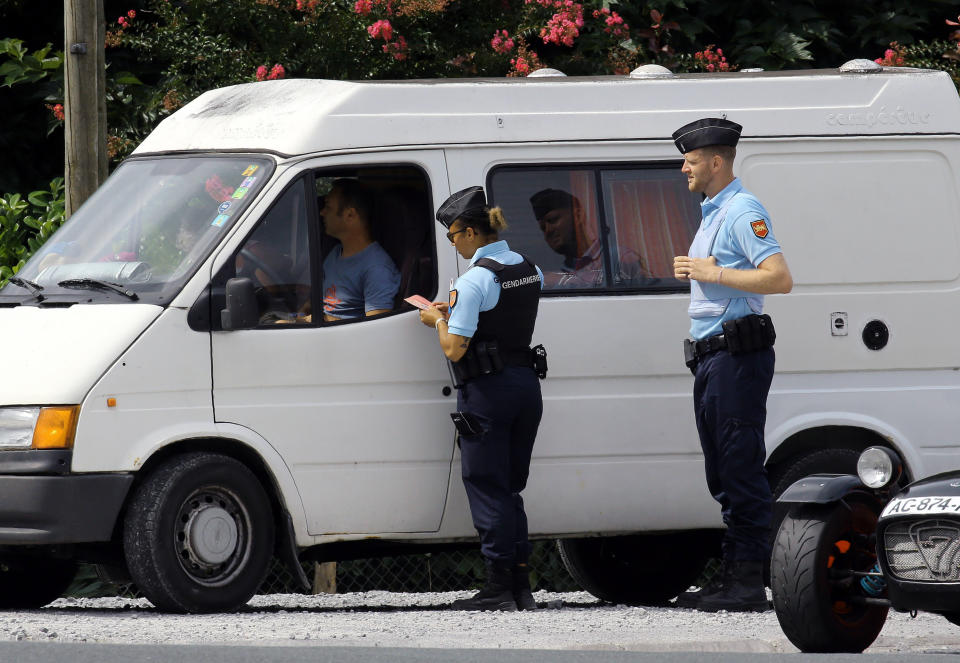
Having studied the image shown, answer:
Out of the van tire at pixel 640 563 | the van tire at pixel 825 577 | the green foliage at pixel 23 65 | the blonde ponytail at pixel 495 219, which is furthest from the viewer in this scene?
the green foliage at pixel 23 65

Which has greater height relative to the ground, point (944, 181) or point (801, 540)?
point (944, 181)

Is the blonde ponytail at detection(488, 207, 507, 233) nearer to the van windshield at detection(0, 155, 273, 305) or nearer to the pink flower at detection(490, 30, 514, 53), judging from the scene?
the van windshield at detection(0, 155, 273, 305)

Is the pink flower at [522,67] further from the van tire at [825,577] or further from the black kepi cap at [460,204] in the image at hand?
the van tire at [825,577]

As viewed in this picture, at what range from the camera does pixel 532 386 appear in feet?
26.9

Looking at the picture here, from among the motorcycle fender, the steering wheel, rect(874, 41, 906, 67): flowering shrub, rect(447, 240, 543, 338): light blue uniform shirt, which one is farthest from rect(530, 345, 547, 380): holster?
rect(874, 41, 906, 67): flowering shrub

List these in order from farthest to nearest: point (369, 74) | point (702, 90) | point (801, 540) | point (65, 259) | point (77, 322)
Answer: point (369, 74), point (702, 90), point (65, 259), point (77, 322), point (801, 540)

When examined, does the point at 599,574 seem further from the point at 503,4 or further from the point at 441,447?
the point at 503,4

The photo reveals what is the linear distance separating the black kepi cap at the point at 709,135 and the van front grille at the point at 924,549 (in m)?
2.28

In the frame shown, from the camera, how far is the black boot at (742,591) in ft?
27.1

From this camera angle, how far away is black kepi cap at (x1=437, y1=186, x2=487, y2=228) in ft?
26.6

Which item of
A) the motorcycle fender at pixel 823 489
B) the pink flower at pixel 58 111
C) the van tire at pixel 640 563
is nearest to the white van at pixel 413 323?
the van tire at pixel 640 563

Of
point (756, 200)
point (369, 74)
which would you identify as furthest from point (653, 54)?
point (756, 200)

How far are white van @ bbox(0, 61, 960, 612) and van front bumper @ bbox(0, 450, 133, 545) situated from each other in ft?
0.04

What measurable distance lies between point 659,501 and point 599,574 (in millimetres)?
1245
